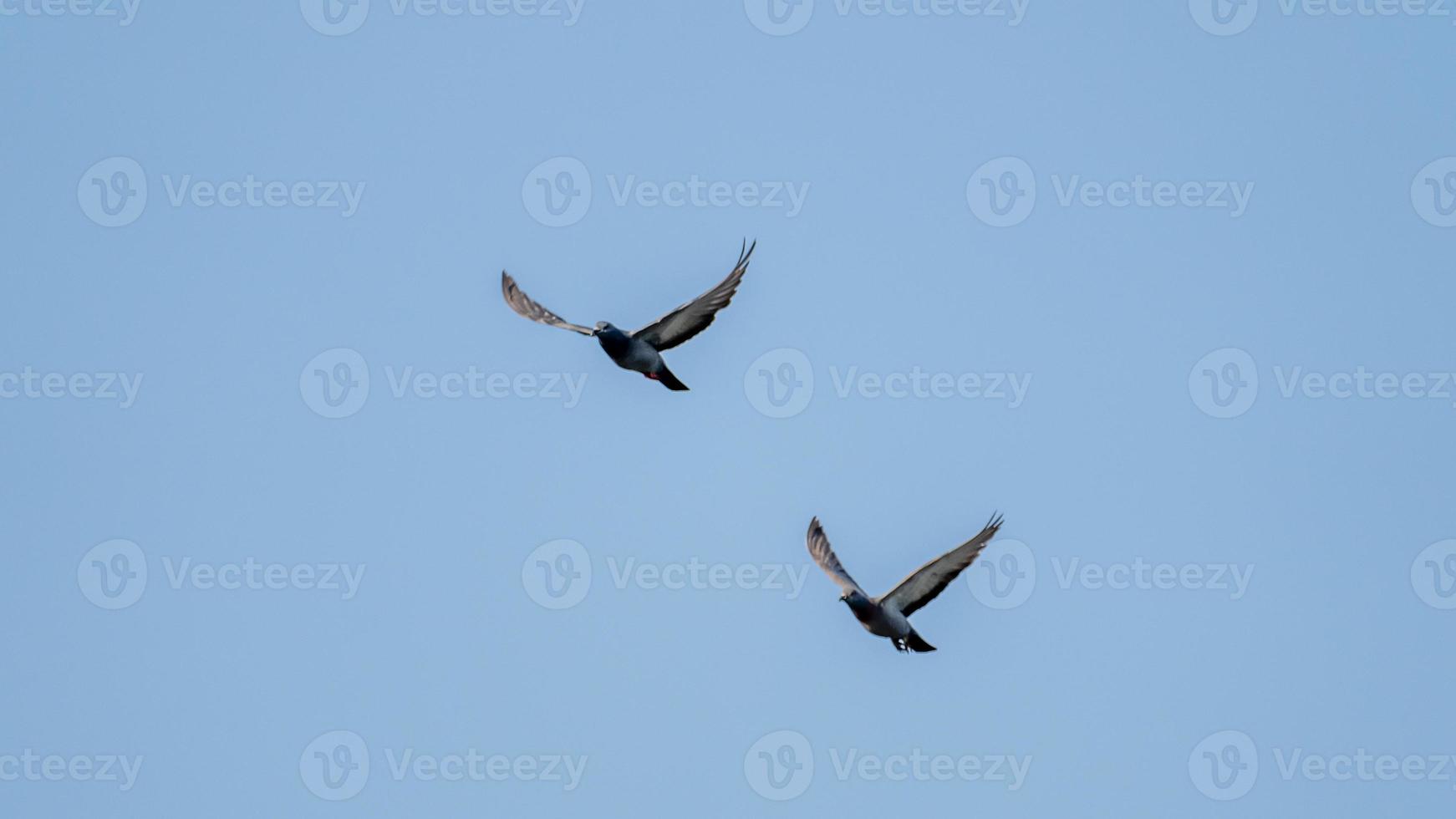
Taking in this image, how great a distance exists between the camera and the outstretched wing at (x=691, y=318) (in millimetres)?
21750

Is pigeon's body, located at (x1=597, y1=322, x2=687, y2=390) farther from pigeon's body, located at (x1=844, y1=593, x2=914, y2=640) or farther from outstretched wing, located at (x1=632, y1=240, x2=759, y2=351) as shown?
pigeon's body, located at (x1=844, y1=593, x2=914, y2=640)

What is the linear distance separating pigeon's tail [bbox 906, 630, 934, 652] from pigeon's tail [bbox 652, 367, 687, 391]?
4.15 meters

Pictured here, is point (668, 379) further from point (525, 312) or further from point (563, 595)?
point (563, 595)

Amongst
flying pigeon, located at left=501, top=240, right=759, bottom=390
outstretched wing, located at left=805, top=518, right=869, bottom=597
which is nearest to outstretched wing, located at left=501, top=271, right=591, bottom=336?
flying pigeon, located at left=501, top=240, right=759, bottom=390

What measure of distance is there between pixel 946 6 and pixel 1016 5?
4.38ft

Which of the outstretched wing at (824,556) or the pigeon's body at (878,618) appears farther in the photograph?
the outstretched wing at (824,556)

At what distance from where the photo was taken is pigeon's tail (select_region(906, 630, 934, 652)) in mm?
23047

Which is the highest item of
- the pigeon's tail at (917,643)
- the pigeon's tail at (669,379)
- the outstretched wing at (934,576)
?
the pigeon's tail at (669,379)

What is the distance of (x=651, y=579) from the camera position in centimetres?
2602

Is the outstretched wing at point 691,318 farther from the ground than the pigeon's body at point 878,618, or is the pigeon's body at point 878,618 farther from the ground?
the outstretched wing at point 691,318

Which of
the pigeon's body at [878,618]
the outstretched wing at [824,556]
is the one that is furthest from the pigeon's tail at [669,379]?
the pigeon's body at [878,618]

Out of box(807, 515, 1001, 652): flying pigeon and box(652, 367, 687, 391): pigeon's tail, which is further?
box(652, 367, 687, 391): pigeon's tail

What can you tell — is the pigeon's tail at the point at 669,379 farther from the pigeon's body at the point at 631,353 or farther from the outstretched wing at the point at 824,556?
the outstretched wing at the point at 824,556

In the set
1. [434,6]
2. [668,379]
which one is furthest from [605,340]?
[434,6]
